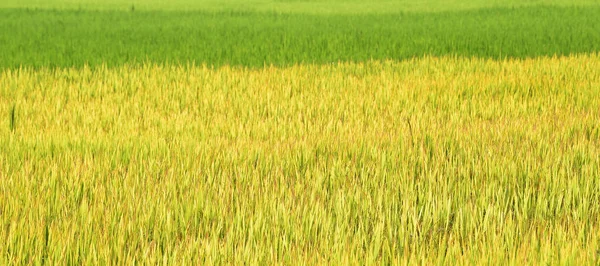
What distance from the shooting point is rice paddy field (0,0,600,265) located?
229cm

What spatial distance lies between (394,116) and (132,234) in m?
2.64

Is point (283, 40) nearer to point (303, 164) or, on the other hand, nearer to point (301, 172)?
point (303, 164)

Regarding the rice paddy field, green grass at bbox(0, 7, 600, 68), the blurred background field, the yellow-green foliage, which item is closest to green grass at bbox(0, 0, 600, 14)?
the blurred background field

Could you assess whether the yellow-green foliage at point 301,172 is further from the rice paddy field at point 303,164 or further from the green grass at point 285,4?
the green grass at point 285,4

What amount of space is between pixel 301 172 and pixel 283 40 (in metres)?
7.20

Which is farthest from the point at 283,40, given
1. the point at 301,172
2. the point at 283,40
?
the point at 301,172

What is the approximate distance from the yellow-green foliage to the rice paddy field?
0.01 metres

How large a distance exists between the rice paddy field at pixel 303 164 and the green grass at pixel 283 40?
833 mm

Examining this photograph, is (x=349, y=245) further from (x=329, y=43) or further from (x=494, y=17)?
(x=494, y=17)

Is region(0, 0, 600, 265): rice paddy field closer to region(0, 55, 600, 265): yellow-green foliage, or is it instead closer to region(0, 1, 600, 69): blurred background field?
region(0, 55, 600, 265): yellow-green foliage

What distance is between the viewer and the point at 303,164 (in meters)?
3.51

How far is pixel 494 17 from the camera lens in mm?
15719

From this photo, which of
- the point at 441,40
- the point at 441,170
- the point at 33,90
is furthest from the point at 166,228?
the point at 441,40

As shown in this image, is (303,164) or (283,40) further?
(283,40)
